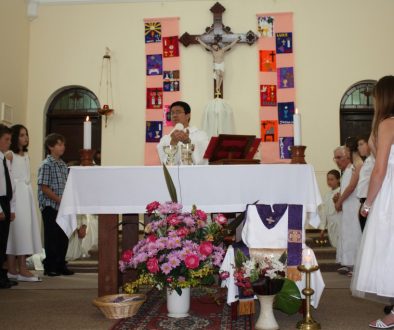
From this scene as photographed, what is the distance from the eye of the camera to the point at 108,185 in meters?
3.56

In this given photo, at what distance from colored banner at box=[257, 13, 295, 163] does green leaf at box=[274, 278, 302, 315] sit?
4806 millimetres

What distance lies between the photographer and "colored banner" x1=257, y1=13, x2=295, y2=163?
7828 millimetres

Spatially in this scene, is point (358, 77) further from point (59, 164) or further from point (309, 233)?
point (59, 164)

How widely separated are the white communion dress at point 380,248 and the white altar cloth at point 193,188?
685 mm

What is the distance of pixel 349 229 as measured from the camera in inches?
200

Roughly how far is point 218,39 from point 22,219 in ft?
14.1

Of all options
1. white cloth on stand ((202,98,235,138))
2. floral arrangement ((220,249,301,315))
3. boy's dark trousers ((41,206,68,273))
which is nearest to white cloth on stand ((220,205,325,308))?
floral arrangement ((220,249,301,315))

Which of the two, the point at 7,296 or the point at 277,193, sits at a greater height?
the point at 277,193

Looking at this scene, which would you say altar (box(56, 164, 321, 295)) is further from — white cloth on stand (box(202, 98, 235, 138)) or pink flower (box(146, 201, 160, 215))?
white cloth on stand (box(202, 98, 235, 138))

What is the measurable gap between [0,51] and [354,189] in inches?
210

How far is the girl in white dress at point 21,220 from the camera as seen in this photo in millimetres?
4910

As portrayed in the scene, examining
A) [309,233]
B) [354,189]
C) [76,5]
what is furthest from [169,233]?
[76,5]

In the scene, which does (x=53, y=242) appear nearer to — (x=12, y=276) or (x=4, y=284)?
(x=12, y=276)

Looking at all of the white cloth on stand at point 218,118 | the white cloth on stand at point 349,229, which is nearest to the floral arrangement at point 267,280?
the white cloth on stand at point 349,229
